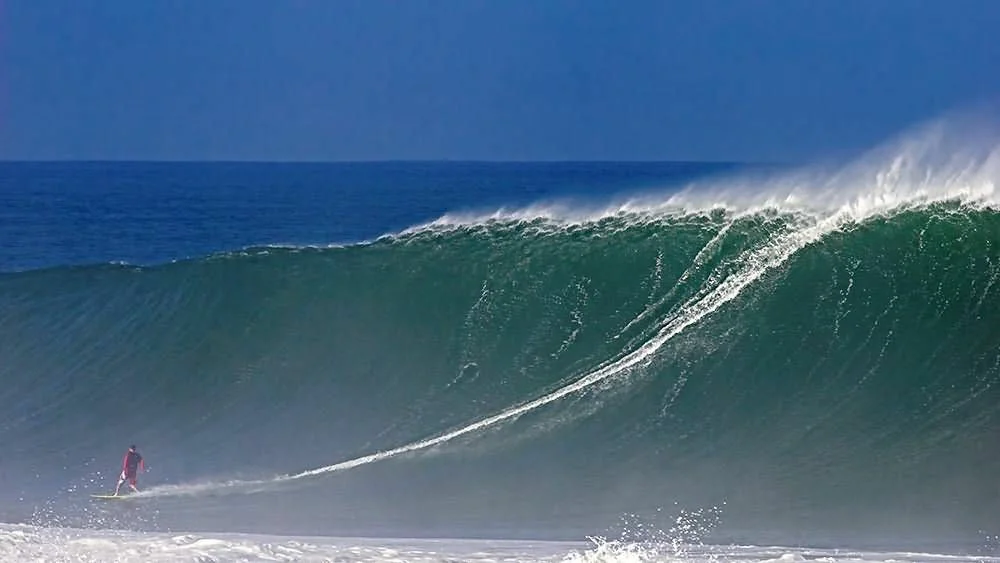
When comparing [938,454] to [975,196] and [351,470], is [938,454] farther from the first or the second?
[351,470]

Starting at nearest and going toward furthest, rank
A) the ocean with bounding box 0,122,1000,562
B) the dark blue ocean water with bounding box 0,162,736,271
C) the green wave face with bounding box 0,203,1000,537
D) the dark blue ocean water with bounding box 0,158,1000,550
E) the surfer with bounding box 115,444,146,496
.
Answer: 1. the ocean with bounding box 0,122,1000,562
2. the dark blue ocean water with bounding box 0,158,1000,550
3. the green wave face with bounding box 0,203,1000,537
4. the surfer with bounding box 115,444,146,496
5. the dark blue ocean water with bounding box 0,162,736,271

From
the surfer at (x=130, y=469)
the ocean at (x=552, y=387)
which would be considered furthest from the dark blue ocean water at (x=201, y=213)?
the surfer at (x=130, y=469)

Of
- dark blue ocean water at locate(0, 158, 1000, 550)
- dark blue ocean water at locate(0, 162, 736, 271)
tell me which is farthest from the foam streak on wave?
dark blue ocean water at locate(0, 162, 736, 271)

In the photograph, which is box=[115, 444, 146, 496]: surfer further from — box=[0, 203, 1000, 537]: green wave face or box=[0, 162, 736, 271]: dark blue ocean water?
box=[0, 162, 736, 271]: dark blue ocean water

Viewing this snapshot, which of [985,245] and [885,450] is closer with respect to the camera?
[885,450]

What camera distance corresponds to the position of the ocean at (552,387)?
1137 centimetres

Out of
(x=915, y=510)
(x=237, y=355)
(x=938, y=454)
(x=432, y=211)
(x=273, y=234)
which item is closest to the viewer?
(x=915, y=510)

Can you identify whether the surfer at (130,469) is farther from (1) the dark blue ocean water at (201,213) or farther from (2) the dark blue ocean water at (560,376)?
(1) the dark blue ocean water at (201,213)

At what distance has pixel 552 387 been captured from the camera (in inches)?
561

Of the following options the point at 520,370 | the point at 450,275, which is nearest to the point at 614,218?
the point at 450,275

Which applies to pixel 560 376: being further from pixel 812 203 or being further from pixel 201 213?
pixel 201 213

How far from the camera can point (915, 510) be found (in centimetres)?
1158

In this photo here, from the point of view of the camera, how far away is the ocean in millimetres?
11367

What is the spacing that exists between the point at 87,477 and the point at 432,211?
179 ft
